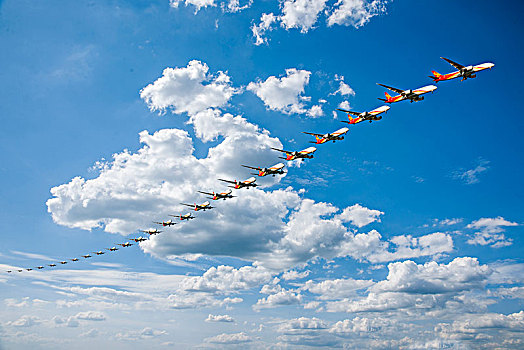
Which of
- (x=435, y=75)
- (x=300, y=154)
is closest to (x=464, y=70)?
(x=435, y=75)

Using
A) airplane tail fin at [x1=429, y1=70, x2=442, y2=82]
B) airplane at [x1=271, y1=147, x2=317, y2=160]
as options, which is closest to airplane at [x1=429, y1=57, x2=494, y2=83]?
airplane tail fin at [x1=429, y1=70, x2=442, y2=82]

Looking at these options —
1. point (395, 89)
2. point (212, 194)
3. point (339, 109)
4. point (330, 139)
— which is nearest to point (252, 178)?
point (212, 194)

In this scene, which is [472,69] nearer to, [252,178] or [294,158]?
[294,158]

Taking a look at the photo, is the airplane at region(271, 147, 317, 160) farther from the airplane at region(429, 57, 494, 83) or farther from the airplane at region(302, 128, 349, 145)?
the airplane at region(429, 57, 494, 83)

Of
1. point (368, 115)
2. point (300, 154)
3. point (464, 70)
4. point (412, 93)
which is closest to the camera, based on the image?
point (464, 70)

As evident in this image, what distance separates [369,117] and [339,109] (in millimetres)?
12538

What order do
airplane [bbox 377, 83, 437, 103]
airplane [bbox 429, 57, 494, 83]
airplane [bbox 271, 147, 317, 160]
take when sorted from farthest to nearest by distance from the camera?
airplane [bbox 271, 147, 317, 160] → airplane [bbox 377, 83, 437, 103] → airplane [bbox 429, 57, 494, 83]

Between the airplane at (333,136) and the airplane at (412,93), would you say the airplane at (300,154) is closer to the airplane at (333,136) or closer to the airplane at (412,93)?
the airplane at (333,136)

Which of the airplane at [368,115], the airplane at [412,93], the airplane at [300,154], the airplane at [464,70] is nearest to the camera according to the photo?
the airplane at [464,70]

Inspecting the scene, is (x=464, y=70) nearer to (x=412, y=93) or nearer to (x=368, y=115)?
(x=412, y=93)

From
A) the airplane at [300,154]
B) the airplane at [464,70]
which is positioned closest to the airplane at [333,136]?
the airplane at [300,154]

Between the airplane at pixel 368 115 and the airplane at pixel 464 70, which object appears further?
the airplane at pixel 368 115

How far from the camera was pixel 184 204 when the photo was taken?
192625 mm

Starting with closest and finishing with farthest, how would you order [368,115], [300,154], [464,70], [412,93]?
[464,70] < [412,93] < [368,115] < [300,154]
